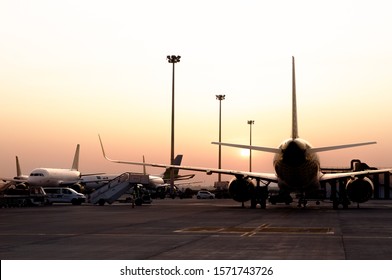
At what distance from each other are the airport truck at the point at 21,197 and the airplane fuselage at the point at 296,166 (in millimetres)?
25612

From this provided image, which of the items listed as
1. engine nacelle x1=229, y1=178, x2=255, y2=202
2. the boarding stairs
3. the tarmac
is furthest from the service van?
the tarmac

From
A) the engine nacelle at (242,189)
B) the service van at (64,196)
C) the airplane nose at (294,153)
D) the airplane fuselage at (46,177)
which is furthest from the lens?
the airplane fuselage at (46,177)

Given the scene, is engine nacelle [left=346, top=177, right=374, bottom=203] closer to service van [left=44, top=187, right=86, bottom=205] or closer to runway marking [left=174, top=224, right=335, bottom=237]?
runway marking [left=174, top=224, right=335, bottom=237]

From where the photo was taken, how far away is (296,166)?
1781 inches

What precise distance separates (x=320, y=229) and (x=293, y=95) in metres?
24.4

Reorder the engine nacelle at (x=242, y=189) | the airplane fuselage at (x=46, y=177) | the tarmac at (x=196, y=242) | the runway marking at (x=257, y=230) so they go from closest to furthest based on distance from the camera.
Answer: the tarmac at (x=196, y=242) → the runway marking at (x=257, y=230) → the engine nacelle at (x=242, y=189) → the airplane fuselage at (x=46, y=177)

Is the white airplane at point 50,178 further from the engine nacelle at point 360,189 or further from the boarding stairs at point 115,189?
the engine nacelle at point 360,189

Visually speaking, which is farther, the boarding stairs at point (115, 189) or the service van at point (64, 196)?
the service van at point (64, 196)

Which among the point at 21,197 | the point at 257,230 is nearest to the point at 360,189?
the point at 257,230

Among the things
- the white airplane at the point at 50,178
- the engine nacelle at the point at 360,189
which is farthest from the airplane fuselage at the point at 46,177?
the engine nacelle at the point at 360,189

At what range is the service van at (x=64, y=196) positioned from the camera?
225 ft
